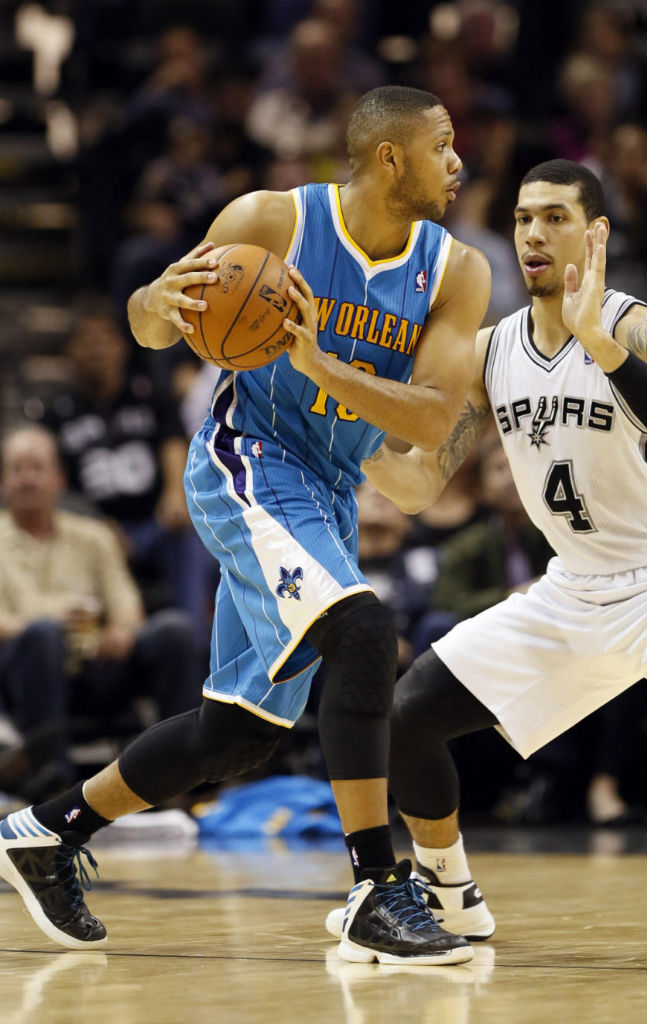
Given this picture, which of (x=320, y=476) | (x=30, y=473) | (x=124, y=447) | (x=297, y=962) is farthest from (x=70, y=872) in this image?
(x=124, y=447)

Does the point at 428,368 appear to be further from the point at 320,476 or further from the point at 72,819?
the point at 72,819

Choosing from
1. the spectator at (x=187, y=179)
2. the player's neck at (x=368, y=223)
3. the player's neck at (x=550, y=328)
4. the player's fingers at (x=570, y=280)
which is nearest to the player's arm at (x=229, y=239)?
the player's neck at (x=368, y=223)

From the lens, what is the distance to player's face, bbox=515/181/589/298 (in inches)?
169

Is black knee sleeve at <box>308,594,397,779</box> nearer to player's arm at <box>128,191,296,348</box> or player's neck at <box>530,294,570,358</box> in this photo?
player's arm at <box>128,191,296,348</box>

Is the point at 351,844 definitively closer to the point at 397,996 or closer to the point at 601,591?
the point at 397,996

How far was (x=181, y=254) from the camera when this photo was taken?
9.84 metres

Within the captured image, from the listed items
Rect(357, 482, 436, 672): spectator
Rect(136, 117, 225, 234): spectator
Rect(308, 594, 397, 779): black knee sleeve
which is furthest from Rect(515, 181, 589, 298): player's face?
Rect(136, 117, 225, 234): spectator

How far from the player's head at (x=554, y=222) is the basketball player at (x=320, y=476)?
0.96 ft

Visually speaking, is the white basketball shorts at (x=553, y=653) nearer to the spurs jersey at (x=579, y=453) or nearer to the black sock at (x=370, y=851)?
the spurs jersey at (x=579, y=453)

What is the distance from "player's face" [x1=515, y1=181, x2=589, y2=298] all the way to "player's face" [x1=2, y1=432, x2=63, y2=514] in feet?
13.2

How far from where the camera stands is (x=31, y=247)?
11.3 m

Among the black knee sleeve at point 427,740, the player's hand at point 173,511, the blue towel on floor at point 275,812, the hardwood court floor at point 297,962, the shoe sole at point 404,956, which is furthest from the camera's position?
the player's hand at point 173,511

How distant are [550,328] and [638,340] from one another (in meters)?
0.36

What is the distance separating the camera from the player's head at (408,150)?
3865 millimetres
